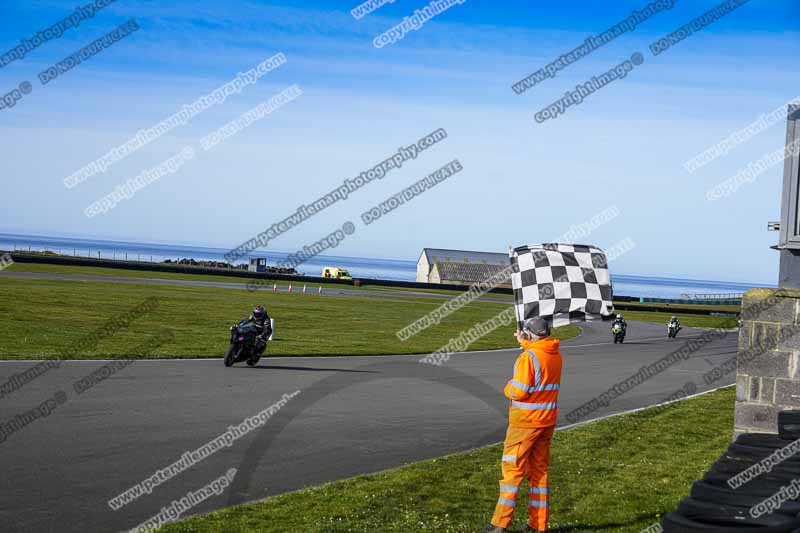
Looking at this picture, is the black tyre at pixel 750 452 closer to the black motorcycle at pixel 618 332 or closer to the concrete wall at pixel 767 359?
the concrete wall at pixel 767 359

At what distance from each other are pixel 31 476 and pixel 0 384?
19.2ft

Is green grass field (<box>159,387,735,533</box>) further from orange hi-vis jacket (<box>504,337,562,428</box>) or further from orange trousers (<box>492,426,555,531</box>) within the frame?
orange hi-vis jacket (<box>504,337,562,428</box>)

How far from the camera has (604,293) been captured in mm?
7723

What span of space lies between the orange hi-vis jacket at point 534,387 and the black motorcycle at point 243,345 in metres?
11.3

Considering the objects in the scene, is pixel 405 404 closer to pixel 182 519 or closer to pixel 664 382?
pixel 182 519

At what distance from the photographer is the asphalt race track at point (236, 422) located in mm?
7688

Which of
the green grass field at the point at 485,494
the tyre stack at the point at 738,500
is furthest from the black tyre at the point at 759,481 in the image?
the green grass field at the point at 485,494

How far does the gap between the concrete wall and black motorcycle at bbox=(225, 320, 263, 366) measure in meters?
11.0

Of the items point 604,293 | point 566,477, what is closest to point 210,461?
point 566,477

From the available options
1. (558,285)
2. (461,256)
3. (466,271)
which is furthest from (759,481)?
(461,256)

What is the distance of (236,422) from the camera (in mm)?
11367

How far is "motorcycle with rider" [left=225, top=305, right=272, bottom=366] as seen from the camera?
57.4 ft

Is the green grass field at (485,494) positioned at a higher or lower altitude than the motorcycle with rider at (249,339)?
lower

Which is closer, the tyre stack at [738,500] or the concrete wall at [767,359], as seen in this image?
the tyre stack at [738,500]
